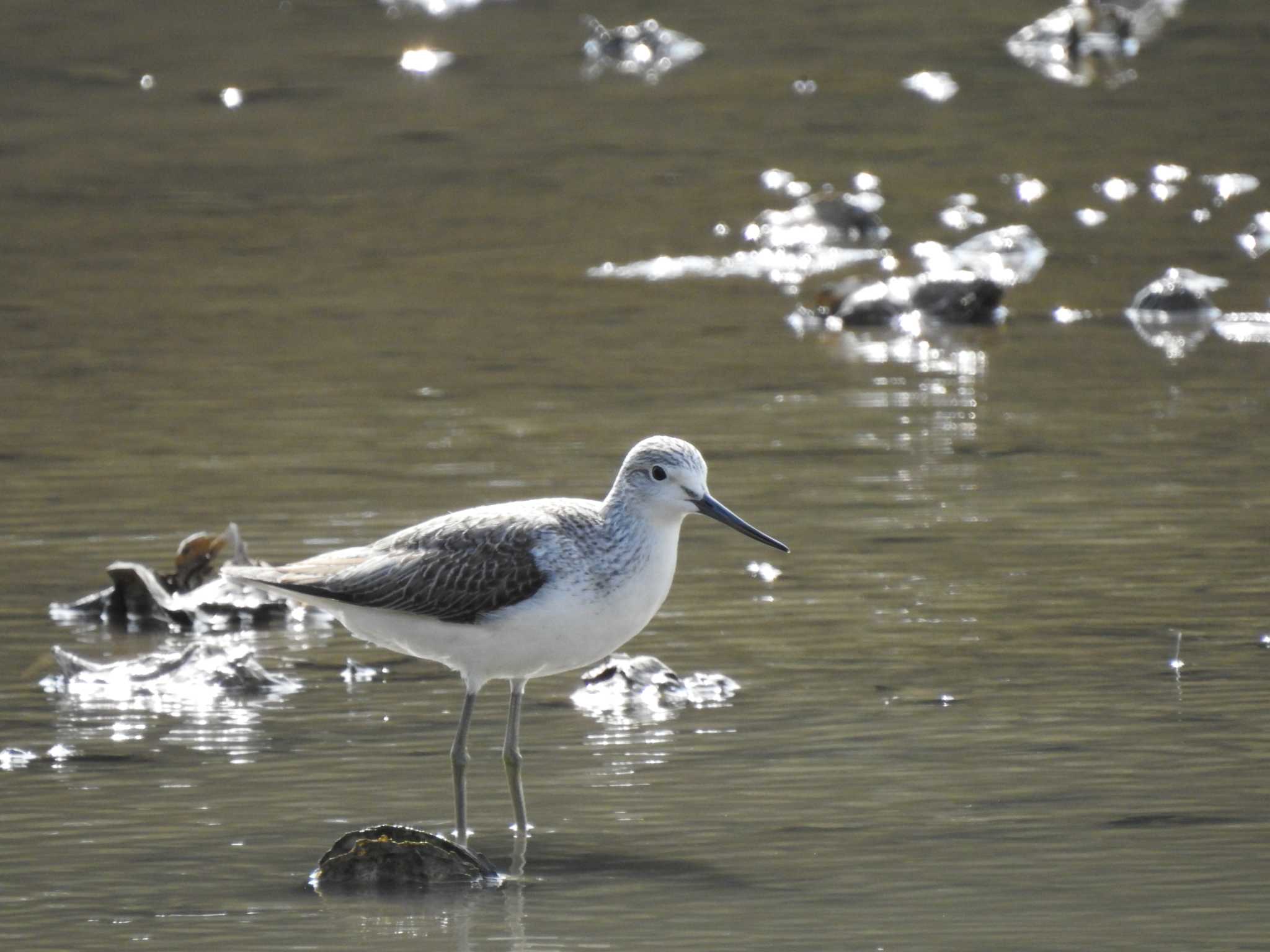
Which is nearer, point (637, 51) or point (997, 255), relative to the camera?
point (997, 255)

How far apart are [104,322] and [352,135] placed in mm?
8601

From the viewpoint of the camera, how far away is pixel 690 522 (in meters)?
12.5

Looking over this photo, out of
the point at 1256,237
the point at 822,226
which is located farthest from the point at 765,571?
the point at 1256,237

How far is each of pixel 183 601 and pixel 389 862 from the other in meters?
3.78

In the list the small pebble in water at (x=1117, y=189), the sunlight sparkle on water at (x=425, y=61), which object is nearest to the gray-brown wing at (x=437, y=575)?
the small pebble in water at (x=1117, y=189)

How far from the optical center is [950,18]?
3291 centimetres

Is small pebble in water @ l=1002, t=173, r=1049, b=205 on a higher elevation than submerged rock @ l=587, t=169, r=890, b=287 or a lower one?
higher

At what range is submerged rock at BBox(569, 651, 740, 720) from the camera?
9.45 m

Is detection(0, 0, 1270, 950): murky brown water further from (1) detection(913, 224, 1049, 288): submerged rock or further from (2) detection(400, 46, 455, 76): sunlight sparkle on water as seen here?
(2) detection(400, 46, 455, 76): sunlight sparkle on water

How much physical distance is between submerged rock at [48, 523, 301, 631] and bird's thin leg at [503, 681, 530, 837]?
8.63ft

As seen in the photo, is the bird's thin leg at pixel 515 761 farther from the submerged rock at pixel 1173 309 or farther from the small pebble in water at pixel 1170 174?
the small pebble in water at pixel 1170 174

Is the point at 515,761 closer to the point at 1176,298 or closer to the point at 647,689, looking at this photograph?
the point at 647,689

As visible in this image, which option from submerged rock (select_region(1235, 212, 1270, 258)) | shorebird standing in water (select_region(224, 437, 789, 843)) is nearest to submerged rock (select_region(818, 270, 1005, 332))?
submerged rock (select_region(1235, 212, 1270, 258))

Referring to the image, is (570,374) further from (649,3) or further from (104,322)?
(649,3)
